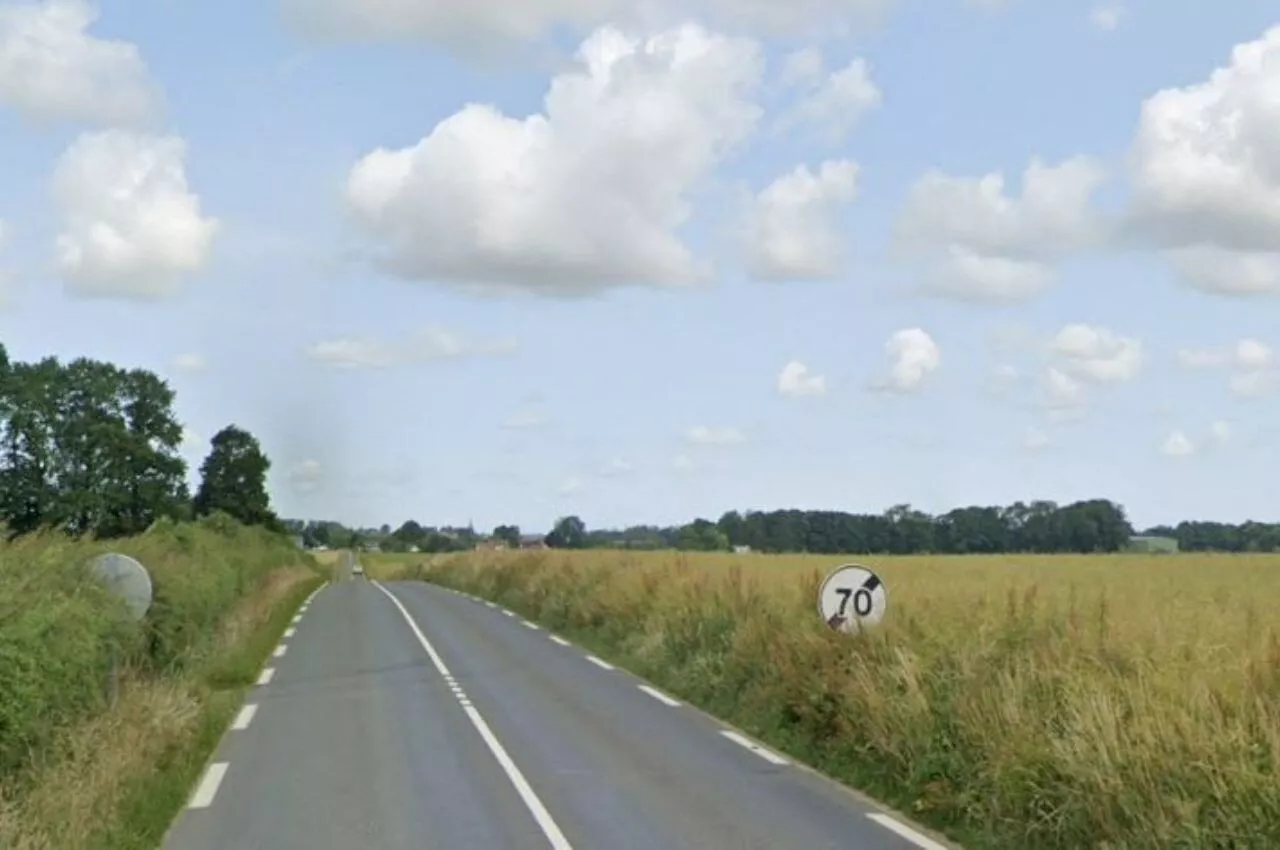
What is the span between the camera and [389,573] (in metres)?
103

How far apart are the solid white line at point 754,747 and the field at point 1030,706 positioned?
0.80ft

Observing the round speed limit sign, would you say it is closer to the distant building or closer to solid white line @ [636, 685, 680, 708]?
solid white line @ [636, 685, 680, 708]

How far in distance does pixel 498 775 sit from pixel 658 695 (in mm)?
6445

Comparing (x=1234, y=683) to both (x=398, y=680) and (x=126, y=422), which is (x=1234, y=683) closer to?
(x=398, y=680)

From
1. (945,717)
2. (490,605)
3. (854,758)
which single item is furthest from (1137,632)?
(490,605)

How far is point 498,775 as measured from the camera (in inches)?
499

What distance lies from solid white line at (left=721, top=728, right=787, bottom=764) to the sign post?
645 centimetres

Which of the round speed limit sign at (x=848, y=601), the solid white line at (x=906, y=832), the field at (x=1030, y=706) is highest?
the round speed limit sign at (x=848, y=601)

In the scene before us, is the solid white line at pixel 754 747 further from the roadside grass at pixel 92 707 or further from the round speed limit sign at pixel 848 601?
the roadside grass at pixel 92 707

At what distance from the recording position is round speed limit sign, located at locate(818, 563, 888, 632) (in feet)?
50.3

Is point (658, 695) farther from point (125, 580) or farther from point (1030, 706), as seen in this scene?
point (1030, 706)

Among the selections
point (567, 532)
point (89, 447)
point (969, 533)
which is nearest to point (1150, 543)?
point (969, 533)

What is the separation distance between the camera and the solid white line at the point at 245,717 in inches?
626

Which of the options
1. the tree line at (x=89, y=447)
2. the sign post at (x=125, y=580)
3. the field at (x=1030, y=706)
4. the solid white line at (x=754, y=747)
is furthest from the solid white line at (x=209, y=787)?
the tree line at (x=89, y=447)
